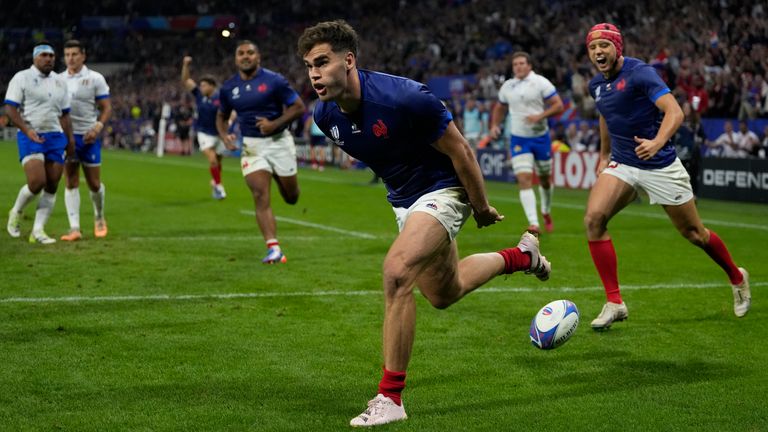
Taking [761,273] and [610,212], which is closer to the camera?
[610,212]

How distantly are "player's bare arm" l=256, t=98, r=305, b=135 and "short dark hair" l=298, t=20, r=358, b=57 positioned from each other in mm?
6305

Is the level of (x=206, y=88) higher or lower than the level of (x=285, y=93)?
lower

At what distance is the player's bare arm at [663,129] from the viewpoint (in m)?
7.74

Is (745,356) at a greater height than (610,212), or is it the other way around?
(610,212)

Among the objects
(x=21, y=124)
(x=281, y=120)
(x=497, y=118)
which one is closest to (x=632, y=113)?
(x=281, y=120)

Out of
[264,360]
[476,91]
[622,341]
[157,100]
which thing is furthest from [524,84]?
[157,100]

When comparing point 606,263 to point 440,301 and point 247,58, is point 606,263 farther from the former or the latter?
point 247,58

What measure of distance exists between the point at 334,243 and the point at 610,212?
598 centimetres

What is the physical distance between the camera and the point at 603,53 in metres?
8.29

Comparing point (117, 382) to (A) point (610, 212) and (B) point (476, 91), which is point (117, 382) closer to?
(A) point (610, 212)

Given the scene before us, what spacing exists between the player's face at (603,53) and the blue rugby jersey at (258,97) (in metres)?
4.65

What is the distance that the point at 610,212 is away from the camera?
27.4 ft

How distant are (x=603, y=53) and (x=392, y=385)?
157 inches

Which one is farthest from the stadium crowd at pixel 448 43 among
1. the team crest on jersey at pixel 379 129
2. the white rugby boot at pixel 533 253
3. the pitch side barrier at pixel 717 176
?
the team crest on jersey at pixel 379 129
